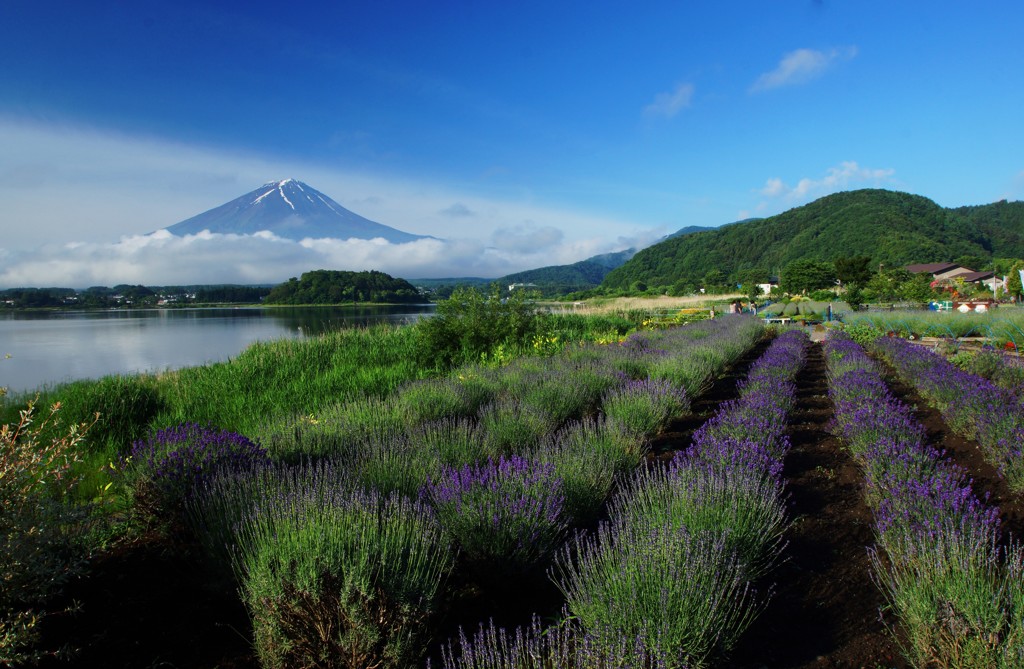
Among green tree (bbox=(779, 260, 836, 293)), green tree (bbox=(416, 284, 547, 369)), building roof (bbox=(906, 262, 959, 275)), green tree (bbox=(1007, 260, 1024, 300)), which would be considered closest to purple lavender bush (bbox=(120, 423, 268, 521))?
green tree (bbox=(416, 284, 547, 369))

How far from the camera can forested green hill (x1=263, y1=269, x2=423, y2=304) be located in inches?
2141

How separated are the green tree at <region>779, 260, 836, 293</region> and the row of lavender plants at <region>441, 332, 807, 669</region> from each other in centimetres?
6932

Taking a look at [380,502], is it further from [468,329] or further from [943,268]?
[943,268]

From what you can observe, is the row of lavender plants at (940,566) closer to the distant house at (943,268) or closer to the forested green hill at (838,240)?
the forested green hill at (838,240)

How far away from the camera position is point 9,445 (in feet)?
7.49

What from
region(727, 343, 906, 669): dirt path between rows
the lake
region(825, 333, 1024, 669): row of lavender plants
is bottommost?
the lake

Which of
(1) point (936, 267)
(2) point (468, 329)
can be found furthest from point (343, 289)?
(1) point (936, 267)

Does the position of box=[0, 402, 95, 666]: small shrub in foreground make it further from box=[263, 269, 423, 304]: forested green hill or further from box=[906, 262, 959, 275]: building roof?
box=[906, 262, 959, 275]: building roof

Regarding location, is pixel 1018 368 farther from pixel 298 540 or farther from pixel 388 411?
pixel 298 540

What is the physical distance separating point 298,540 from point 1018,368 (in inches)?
381

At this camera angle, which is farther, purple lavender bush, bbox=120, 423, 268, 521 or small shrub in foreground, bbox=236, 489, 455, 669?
purple lavender bush, bbox=120, 423, 268, 521

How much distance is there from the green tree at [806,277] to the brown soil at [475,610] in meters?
68.9

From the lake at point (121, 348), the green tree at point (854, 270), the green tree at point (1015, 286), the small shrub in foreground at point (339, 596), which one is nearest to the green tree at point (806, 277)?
the green tree at point (854, 270)

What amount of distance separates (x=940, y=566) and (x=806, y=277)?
2901 inches
